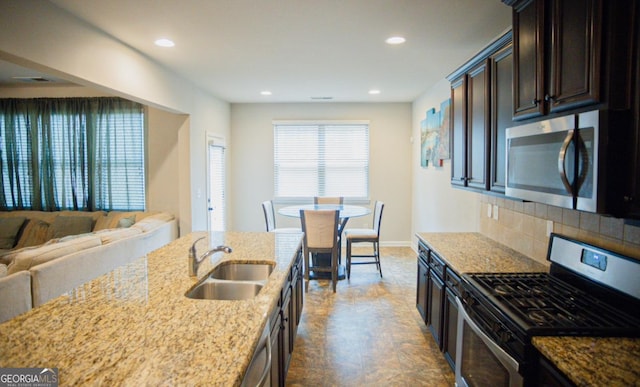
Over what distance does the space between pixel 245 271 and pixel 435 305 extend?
1.48m

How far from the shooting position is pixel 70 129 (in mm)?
5039

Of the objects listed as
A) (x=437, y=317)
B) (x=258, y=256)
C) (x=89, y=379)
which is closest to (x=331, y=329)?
(x=437, y=317)

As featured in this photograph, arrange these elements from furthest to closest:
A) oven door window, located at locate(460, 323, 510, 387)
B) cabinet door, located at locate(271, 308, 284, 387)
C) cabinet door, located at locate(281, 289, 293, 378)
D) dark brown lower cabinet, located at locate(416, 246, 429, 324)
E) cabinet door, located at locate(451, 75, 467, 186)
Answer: dark brown lower cabinet, located at locate(416, 246, 429, 324) < cabinet door, located at locate(451, 75, 467, 186) < cabinet door, located at locate(281, 289, 293, 378) < cabinet door, located at locate(271, 308, 284, 387) < oven door window, located at locate(460, 323, 510, 387)

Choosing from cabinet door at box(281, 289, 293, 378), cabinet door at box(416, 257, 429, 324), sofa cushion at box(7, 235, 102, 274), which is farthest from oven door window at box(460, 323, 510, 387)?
sofa cushion at box(7, 235, 102, 274)

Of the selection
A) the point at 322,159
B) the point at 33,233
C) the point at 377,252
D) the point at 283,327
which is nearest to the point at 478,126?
the point at 283,327

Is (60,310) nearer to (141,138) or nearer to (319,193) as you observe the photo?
(141,138)

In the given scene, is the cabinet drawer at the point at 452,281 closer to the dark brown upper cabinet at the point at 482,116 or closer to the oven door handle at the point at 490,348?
the oven door handle at the point at 490,348

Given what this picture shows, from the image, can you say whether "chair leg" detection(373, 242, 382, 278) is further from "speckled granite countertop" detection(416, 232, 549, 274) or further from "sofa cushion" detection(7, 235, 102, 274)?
"sofa cushion" detection(7, 235, 102, 274)

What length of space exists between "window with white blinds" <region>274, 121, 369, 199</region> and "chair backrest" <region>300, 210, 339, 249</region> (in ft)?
8.23

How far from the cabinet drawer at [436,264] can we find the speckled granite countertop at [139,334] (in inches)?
48.8

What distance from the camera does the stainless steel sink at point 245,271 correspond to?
2354 millimetres

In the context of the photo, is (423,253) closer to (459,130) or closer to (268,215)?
(459,130)

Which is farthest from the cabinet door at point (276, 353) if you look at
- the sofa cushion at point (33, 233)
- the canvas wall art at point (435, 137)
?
the sofa cushion at point (33, 233)

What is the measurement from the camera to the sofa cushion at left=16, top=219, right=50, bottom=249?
472 centimetres
